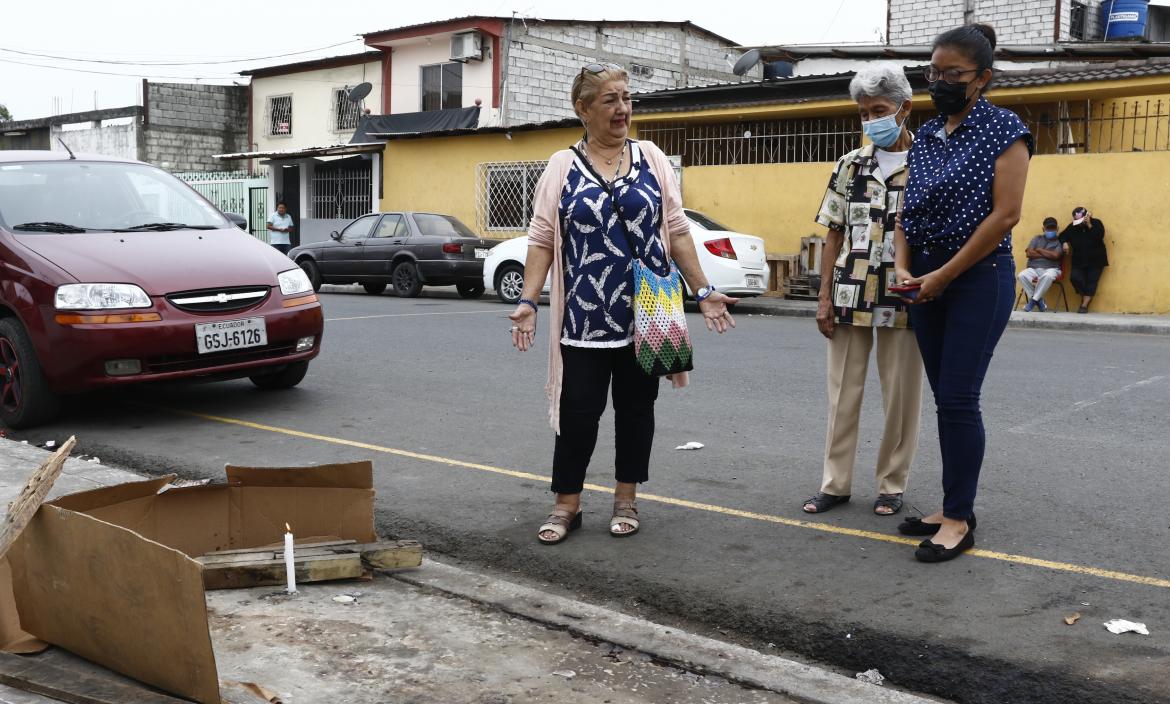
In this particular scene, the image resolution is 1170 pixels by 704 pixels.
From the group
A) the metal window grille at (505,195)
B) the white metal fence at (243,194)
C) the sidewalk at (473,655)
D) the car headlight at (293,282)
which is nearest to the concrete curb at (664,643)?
the sidewalk at (473,655)

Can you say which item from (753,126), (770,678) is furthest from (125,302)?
(753,126)

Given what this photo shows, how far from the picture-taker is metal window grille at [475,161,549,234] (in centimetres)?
2359

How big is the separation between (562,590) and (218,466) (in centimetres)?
261

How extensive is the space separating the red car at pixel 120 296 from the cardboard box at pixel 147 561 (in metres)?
2.96

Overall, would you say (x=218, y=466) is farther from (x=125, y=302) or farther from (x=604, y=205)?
(x=604, y=205)

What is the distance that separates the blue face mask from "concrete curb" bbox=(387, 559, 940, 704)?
218cm

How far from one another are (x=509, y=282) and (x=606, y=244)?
44.8ft

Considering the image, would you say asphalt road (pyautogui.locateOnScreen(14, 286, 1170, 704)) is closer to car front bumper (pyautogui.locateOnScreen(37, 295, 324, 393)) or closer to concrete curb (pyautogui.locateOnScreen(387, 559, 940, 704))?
concrete curb (pyautogui.locateOnScreen(387, 559, 940, 704))

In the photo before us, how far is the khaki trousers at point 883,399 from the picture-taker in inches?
182

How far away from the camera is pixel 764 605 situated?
379cm

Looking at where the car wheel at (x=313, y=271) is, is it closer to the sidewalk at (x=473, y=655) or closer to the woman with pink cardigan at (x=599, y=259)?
the woman with pink cardigan at (x=599, y=259)

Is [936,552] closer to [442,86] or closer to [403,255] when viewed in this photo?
[403,255]

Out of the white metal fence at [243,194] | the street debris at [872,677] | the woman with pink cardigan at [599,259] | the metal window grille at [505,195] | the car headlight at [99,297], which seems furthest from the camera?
the white metal fence at [243,194]

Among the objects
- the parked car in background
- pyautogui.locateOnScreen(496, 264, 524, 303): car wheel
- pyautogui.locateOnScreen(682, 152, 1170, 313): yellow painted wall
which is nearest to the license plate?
pyautogui.locateOnScreen(496, 264, 524, 303): car wheel
